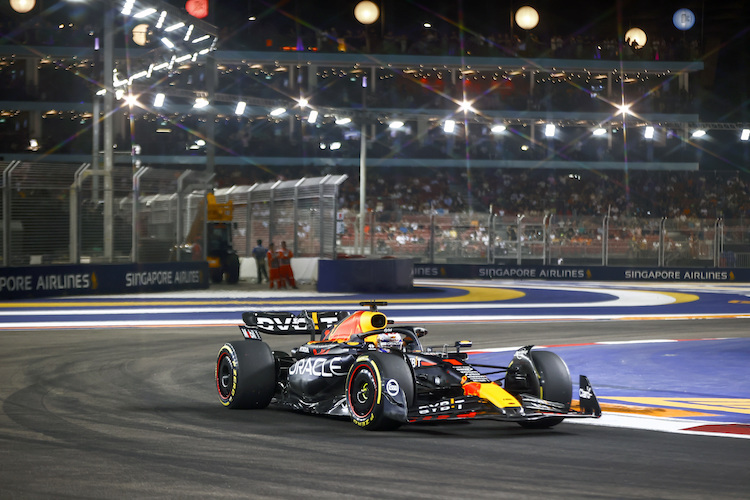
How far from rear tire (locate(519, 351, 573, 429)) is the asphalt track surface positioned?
142 millimetres

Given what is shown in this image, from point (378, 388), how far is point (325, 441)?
561 millimetres

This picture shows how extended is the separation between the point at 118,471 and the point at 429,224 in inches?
1224

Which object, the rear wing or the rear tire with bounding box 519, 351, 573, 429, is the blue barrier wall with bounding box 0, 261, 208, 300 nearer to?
the rear wing

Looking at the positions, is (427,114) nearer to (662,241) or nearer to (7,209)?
(662,241)

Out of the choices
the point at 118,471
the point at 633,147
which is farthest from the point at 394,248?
the point at 118,471

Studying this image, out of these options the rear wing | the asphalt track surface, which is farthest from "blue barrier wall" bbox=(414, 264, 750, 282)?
the rear wing

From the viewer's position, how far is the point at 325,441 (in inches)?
299

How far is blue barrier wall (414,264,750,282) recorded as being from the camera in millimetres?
37125

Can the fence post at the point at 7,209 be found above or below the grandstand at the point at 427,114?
below

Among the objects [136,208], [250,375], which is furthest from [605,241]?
[250,375]

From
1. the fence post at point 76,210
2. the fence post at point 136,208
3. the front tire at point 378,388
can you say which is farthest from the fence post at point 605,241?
the front tire at point 378,388

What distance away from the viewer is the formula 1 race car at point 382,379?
768cm

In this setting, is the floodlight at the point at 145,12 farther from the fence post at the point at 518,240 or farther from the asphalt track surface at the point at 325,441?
the asphalt track surface at the point at 325,441

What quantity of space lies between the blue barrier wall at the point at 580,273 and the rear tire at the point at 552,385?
2981 centimetres
